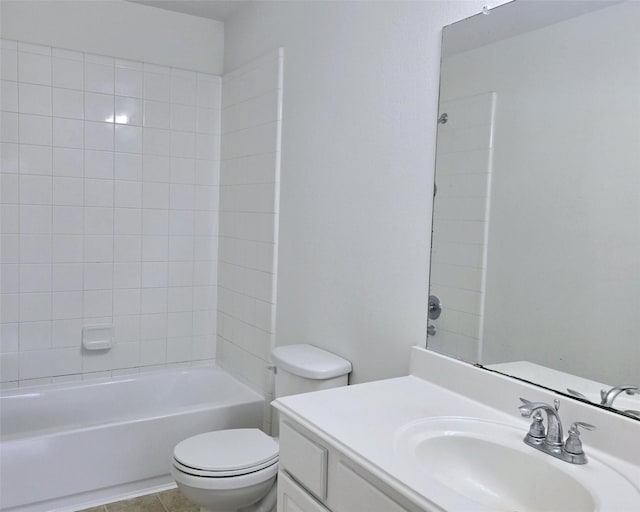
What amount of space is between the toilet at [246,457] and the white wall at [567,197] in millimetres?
756

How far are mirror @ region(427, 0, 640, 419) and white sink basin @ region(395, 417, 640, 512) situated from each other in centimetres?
20

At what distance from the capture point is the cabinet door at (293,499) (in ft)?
4.61

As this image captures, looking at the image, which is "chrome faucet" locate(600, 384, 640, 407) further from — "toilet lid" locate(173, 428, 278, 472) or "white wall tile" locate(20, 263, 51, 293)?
"white wall tile" locate(20, 263, 51, 293)

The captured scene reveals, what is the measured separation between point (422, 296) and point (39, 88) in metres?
2.31

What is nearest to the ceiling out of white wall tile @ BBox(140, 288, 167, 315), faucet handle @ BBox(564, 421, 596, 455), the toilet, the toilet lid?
white wall tile @ BBox(140, 288, 167, 315)

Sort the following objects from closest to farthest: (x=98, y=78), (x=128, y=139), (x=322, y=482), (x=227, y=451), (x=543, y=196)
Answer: (x=322, y=482) → (x=543, y=196) → (x=227, y=451) → (x=98, y=78) → (x=128, y=139)

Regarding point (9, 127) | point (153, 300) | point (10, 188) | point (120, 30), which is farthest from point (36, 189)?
point (120, 30)

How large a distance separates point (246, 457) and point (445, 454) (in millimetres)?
973

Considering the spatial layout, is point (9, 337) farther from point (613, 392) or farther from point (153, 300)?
point (613, 392)

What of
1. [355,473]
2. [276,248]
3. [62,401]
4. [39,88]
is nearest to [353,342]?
[276,248]

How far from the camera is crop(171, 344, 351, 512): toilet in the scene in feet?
6.57

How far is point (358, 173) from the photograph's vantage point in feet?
7.17

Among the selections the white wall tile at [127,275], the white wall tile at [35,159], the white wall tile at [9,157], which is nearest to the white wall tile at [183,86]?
the white wall tile at [35,159]

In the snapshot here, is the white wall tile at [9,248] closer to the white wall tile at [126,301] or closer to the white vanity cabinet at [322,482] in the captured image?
the white wall tile at [126,301]
